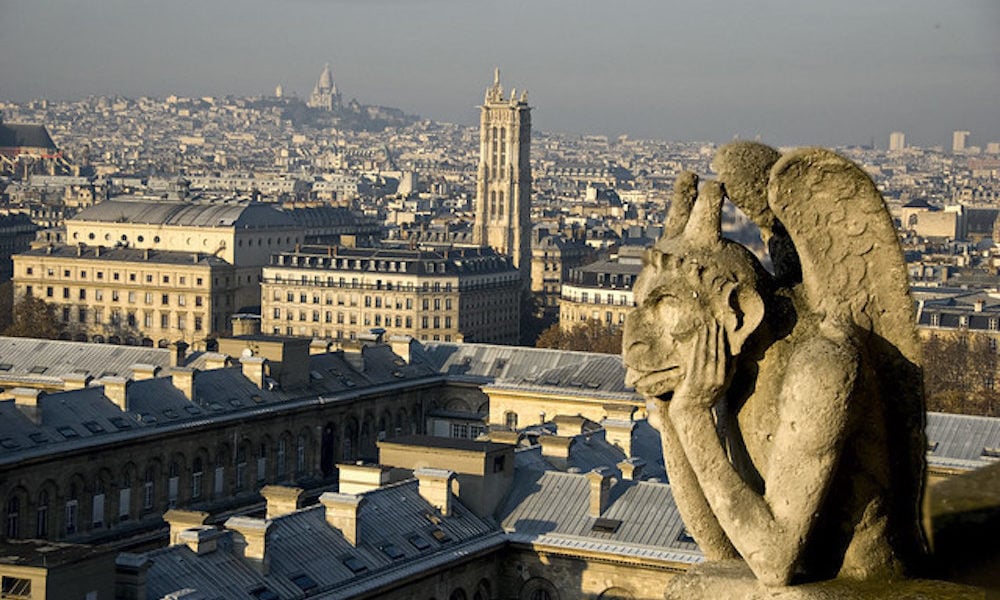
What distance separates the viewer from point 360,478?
4666cm

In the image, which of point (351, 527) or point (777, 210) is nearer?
point (777, 210)

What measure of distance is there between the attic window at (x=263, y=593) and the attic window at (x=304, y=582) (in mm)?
991

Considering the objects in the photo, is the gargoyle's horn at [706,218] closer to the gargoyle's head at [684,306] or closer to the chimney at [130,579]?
the gargoyle's head at [684,306]

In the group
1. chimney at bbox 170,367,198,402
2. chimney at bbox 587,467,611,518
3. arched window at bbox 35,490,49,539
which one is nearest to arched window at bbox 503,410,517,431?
chimney at bbox 170,367,198,402

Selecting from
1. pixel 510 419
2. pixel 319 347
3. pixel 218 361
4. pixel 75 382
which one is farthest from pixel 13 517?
pixel 319 347

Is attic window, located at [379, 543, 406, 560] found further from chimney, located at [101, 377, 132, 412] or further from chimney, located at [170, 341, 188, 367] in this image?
chimney, located at [170, 341, 188, 367]

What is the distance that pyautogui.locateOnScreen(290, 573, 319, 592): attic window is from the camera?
1515 inches

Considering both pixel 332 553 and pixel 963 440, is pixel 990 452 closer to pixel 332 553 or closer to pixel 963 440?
pixel 963 440

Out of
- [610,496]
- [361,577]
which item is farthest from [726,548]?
[610,496]

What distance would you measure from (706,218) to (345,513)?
34.4 metres

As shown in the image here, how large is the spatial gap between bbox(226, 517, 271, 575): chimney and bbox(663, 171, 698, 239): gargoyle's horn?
99.4 feet

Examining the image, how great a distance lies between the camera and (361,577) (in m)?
40.5

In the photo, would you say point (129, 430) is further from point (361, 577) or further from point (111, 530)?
point (361, 577)

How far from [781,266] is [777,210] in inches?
15.2
